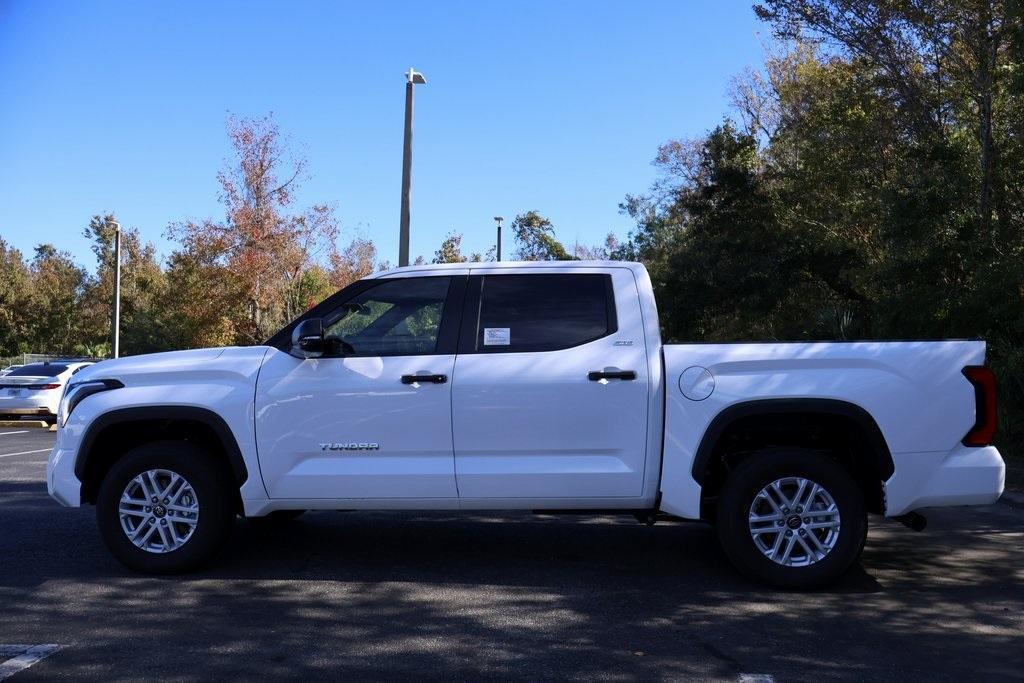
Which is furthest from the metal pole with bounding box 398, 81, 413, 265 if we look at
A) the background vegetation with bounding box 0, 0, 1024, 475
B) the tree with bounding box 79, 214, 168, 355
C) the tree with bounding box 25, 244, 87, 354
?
the tree with bounding box 25, 244, 87, 354

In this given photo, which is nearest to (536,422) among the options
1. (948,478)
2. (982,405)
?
(948,478)

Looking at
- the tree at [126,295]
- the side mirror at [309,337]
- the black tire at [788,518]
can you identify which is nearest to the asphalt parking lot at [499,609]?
the black tire at [788,518]

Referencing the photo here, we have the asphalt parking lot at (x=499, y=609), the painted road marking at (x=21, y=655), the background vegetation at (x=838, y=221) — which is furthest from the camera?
the background vegetation at (x=838, y=221)

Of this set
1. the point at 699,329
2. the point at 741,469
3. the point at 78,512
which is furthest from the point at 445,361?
Result: the point at 699,329

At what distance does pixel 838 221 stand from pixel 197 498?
23439mm

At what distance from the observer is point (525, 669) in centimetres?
477

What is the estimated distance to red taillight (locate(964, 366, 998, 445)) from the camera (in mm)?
6137

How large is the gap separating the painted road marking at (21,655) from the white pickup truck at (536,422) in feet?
4.94

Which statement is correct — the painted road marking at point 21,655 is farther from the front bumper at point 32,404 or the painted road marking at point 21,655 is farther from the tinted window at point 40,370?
the tinted window at point 40,370

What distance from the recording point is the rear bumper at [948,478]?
6.14m

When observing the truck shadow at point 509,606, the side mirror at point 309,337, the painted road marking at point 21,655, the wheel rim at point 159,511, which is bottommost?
the painted road marking at point 21,655

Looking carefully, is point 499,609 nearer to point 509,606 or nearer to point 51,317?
point 509,606

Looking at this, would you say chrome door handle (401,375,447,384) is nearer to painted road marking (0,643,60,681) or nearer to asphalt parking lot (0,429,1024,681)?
asphalt parking lot (0,429,1024,681)

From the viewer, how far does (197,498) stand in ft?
A: 21.4
